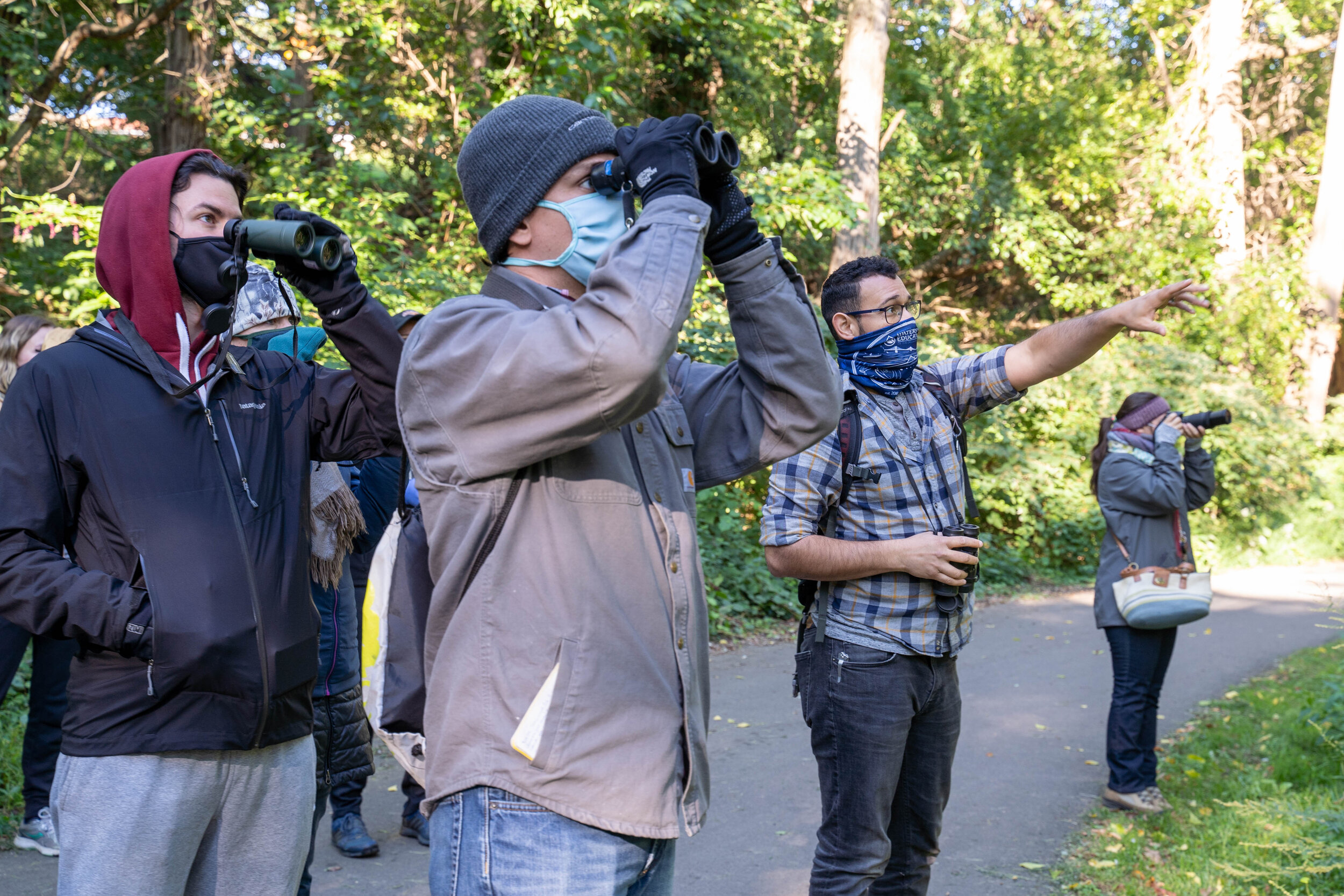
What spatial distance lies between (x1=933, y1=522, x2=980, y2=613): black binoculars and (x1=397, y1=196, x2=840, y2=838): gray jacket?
4.84ft

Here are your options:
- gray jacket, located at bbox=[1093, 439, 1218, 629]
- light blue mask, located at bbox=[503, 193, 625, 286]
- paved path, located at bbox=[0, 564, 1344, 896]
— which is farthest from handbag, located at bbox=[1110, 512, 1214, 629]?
light blue mask, located at bbox=[503, 193, 625, 286]

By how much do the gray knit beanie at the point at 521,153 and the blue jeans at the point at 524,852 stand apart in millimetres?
981

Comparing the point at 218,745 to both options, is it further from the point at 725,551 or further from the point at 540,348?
the point at 725,551

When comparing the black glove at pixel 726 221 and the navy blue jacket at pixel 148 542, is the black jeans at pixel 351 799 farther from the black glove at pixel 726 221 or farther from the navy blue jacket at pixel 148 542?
the black glove at pixel 726 221

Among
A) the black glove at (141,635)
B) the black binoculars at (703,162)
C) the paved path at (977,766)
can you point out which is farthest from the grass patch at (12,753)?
the black binoculars at (703,162)

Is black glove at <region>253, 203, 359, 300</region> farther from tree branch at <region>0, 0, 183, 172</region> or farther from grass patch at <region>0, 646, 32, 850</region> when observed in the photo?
tree branch at <region>0, 0, 183, 172</region>

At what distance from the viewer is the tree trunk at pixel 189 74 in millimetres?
9805

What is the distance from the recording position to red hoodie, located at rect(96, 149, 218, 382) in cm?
243

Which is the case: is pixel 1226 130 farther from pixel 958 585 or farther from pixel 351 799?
pixel 351 799

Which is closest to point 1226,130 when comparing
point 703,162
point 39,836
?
point 39,836

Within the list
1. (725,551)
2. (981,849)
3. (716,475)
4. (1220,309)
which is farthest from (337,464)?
(1220,309)

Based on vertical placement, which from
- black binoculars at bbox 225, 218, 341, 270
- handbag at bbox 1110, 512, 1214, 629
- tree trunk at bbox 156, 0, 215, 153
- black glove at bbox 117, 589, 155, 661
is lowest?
handbag at bbox 1110, 512, 1214, 629

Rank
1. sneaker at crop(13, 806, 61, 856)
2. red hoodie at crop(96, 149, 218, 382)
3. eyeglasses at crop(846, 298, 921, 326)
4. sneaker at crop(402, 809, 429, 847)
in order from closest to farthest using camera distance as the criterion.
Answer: red hoodie at crop(96, 149, 218, 382) < eyeglasses at crop(846, 298, 921, 326) < sneaker at crop(13, 806, 61, 856) < sneaker at crop(402, 809, 429, 847)

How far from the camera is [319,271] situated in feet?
7.34
